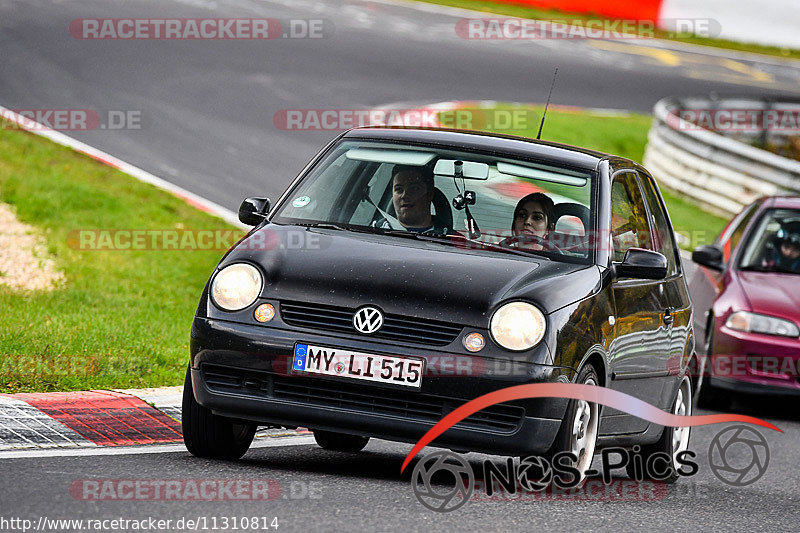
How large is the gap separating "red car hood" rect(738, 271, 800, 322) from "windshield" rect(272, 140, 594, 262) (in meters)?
4.02

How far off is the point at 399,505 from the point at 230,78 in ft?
59.3

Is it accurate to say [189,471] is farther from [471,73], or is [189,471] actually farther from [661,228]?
[471,73]

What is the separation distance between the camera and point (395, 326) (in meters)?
6.38

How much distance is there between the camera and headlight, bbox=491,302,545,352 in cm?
638

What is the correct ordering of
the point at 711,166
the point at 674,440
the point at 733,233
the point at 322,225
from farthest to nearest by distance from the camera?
the point at 711,166 < the point at 733,233 < the point at 674,440 < the point at 322,225

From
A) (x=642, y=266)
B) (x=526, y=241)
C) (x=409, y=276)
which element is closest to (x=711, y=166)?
(x=642, y=266)

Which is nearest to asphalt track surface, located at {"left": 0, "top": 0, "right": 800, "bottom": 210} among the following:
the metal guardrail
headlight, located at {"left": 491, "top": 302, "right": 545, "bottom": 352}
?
the metal guardrail

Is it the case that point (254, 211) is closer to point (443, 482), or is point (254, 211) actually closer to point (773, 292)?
point (443, 482)

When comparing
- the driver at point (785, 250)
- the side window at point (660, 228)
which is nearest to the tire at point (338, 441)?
the side window at point (660, 228)

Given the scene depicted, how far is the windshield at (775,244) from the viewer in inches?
460

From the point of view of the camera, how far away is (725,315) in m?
11.3

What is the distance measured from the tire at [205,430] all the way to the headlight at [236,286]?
39 centimetres

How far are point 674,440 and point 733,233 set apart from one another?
13.7ft

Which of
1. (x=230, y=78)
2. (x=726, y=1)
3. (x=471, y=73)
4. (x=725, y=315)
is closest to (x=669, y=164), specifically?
(x=471, y=73)
